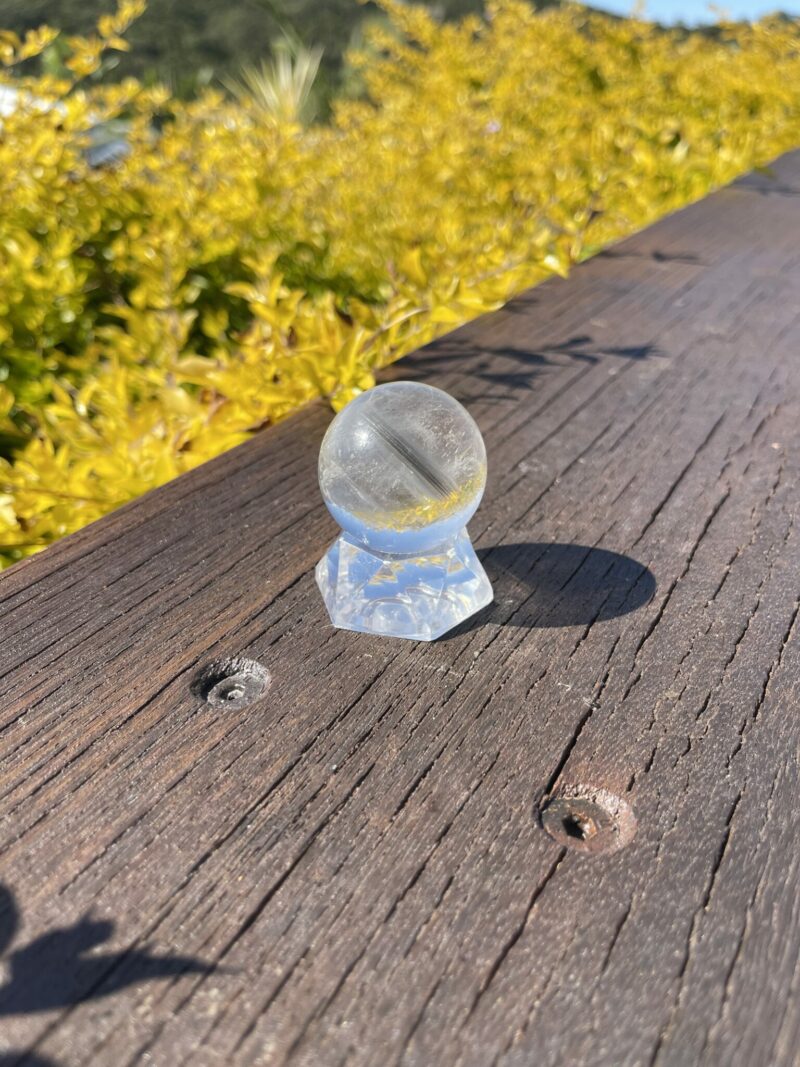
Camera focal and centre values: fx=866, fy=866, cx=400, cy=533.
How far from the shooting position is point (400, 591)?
1.15m

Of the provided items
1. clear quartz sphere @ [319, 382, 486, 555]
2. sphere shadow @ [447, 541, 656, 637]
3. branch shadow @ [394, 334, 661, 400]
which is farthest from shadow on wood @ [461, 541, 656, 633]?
branch shadow @ [394, 334, 661, 400]

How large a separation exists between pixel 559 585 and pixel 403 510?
0.32 metres

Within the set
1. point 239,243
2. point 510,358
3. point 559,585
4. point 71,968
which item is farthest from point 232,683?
point 239,243

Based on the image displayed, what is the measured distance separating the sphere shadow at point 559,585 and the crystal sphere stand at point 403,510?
5 centimetres

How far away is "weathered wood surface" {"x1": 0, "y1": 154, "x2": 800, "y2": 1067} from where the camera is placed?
0.68m

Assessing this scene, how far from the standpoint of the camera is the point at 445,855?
2.68 feet

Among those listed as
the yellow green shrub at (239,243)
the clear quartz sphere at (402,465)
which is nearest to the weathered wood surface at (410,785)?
the clear quartz sphere at (402,465)

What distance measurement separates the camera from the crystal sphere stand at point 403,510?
1052 mm

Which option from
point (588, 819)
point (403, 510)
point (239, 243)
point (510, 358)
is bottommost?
point (588, 819)

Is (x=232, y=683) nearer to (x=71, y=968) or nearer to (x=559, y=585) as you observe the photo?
(x=71, y=968)

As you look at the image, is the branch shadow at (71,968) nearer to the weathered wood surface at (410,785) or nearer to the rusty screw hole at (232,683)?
the weathered wood surface at (410,785)

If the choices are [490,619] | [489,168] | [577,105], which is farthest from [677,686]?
[577,105]

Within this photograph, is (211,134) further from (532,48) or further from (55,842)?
(532,48)

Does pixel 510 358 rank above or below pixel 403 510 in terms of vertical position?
below
